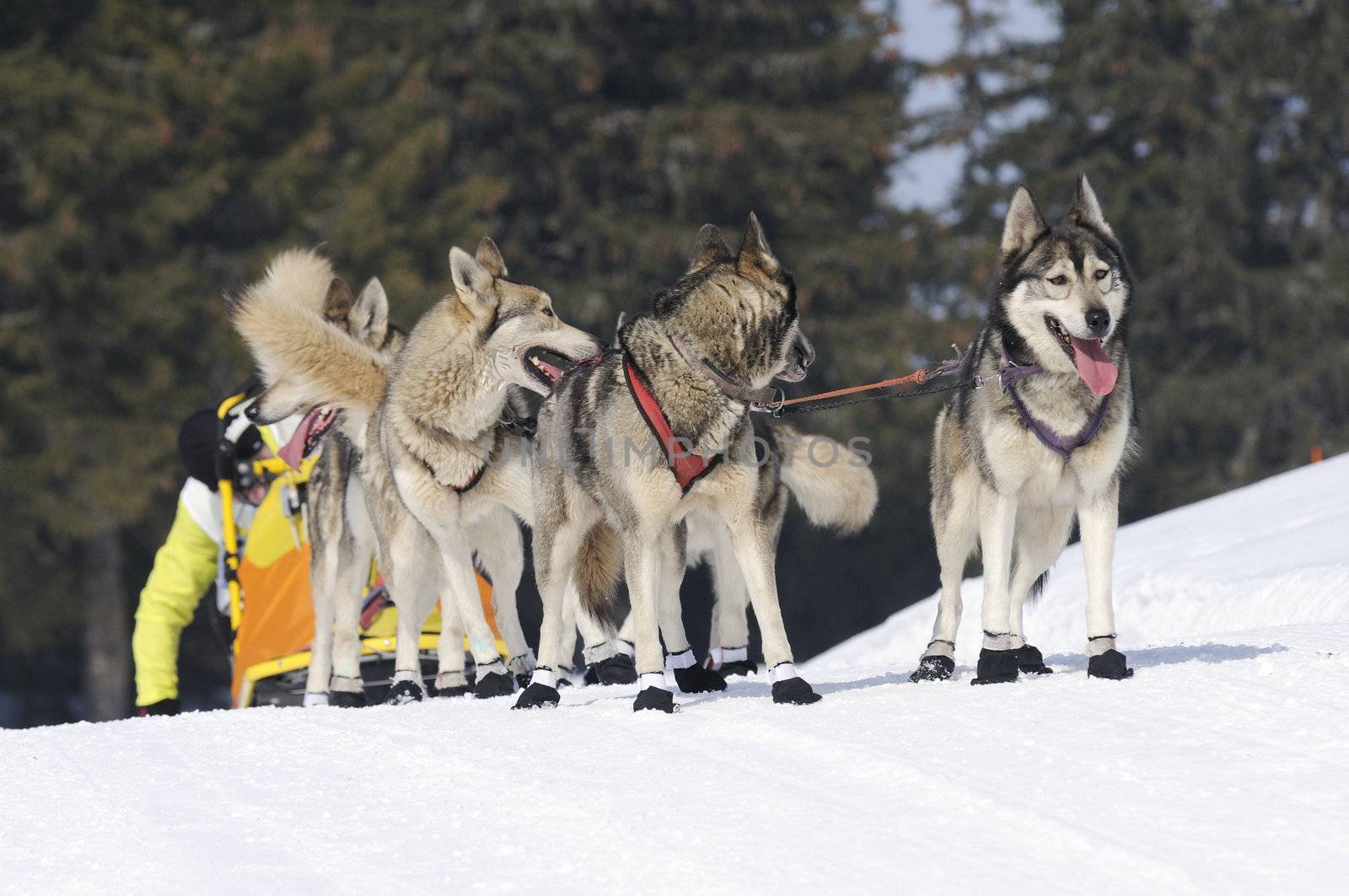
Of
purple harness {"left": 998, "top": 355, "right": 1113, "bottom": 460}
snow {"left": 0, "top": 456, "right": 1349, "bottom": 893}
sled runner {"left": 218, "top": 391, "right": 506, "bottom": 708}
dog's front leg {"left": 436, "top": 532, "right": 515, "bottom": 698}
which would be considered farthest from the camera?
sled runner {"left": 218, "top": 391, "right": 506, "bottom": 708}

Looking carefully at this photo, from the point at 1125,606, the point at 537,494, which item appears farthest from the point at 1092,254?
the point at 1125,606

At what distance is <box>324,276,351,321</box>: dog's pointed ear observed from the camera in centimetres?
872

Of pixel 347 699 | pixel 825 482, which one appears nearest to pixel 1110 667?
pixel 825 482

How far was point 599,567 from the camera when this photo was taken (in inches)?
283

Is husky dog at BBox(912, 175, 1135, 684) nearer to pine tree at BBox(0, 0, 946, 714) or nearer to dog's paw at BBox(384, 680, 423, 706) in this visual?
dog's paw at BBox(384, 680, 423, 706)

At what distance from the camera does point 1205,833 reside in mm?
4098

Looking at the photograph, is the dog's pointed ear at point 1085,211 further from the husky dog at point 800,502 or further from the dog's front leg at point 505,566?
the dog's front leg at point 505,566

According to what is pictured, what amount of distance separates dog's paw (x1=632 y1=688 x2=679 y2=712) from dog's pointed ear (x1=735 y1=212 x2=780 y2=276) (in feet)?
5.05

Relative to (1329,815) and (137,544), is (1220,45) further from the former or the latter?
(1329,815)

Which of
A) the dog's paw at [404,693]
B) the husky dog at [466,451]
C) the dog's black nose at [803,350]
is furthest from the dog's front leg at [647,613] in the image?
the dog's paw at [404,693]

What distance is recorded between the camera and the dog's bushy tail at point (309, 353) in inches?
313

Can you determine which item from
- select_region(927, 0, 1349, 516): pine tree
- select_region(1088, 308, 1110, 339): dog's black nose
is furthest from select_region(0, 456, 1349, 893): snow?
select_region(927, 0, 1349, 516): pine tree

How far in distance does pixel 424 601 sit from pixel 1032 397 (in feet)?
10.8

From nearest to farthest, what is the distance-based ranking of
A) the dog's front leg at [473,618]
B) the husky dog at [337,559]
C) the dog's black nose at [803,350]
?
1. the dog's black nose at [803,350]
2. the dog's front leg at [473,618]
3. the husky dog at [337,559]
